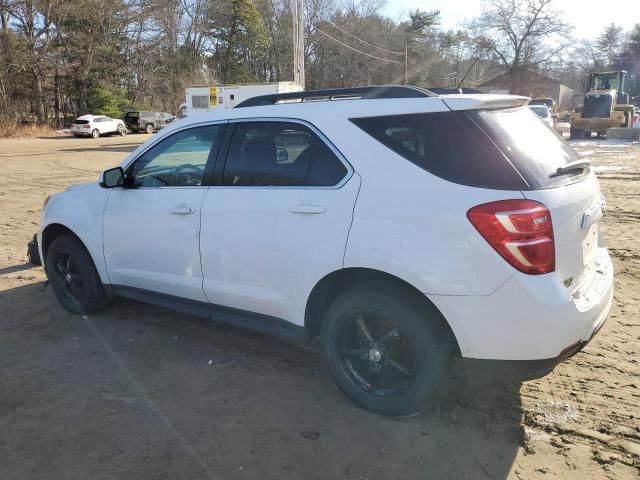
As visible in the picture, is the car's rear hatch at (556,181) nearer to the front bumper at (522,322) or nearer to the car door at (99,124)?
the front bumper at (522,322)

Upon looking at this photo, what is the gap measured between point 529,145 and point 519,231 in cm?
59

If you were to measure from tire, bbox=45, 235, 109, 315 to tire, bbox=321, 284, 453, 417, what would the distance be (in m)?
2.40

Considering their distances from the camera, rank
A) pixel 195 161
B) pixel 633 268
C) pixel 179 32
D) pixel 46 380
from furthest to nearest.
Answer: pixel 179 32, pixel 633 268, pixel 195 161, pixel 46 380

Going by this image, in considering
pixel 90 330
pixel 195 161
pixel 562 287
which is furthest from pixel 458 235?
pixel 90 330

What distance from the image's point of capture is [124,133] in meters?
39.3

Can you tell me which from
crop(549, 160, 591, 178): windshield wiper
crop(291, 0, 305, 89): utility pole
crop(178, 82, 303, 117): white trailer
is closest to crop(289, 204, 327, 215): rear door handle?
crop(549, 160, 591, 178): windshield wiper

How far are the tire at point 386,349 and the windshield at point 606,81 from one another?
34915 millimetres

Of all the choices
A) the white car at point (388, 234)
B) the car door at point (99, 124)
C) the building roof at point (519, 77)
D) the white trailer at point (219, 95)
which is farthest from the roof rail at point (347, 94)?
the building roof at point (519, 77)

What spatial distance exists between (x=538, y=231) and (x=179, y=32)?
197ft

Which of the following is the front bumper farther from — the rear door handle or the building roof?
the building roof

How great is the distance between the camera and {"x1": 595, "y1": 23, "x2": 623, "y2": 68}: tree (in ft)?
280

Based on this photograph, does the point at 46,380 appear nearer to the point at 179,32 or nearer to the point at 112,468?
the point at 112,468

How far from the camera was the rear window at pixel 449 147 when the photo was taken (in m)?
2.56

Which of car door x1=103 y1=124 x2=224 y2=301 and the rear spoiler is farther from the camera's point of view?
car door x1=103 y1=124 x2=224 y2=301
